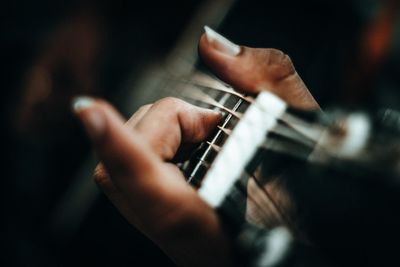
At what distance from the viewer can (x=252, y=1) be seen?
1791mm

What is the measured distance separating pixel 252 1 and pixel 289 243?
1.40 metres

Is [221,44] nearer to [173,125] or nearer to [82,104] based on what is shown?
[173,125]

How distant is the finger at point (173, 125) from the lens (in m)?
0.70

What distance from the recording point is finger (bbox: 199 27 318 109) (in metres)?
0.68

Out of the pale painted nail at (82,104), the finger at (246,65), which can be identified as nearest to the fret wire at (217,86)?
the finger at (246,65)

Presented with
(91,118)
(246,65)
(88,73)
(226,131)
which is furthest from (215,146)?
(88,73)

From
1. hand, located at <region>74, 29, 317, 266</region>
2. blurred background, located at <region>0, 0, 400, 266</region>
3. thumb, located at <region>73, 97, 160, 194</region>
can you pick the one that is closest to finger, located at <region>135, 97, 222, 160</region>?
hand, located at <region>74, 29, 317, 266</region>

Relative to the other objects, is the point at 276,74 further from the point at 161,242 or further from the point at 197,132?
the point at 161,242

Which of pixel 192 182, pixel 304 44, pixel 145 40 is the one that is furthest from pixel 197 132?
pixel 145 40

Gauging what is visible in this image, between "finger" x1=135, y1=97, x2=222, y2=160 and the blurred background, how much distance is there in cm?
105

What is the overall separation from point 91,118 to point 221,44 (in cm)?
27

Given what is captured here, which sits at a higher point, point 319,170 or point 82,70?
point 319,170

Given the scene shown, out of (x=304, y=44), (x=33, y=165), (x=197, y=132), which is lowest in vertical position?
(x=33, y=165)

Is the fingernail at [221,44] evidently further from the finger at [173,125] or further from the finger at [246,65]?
the finger at [173,125]
